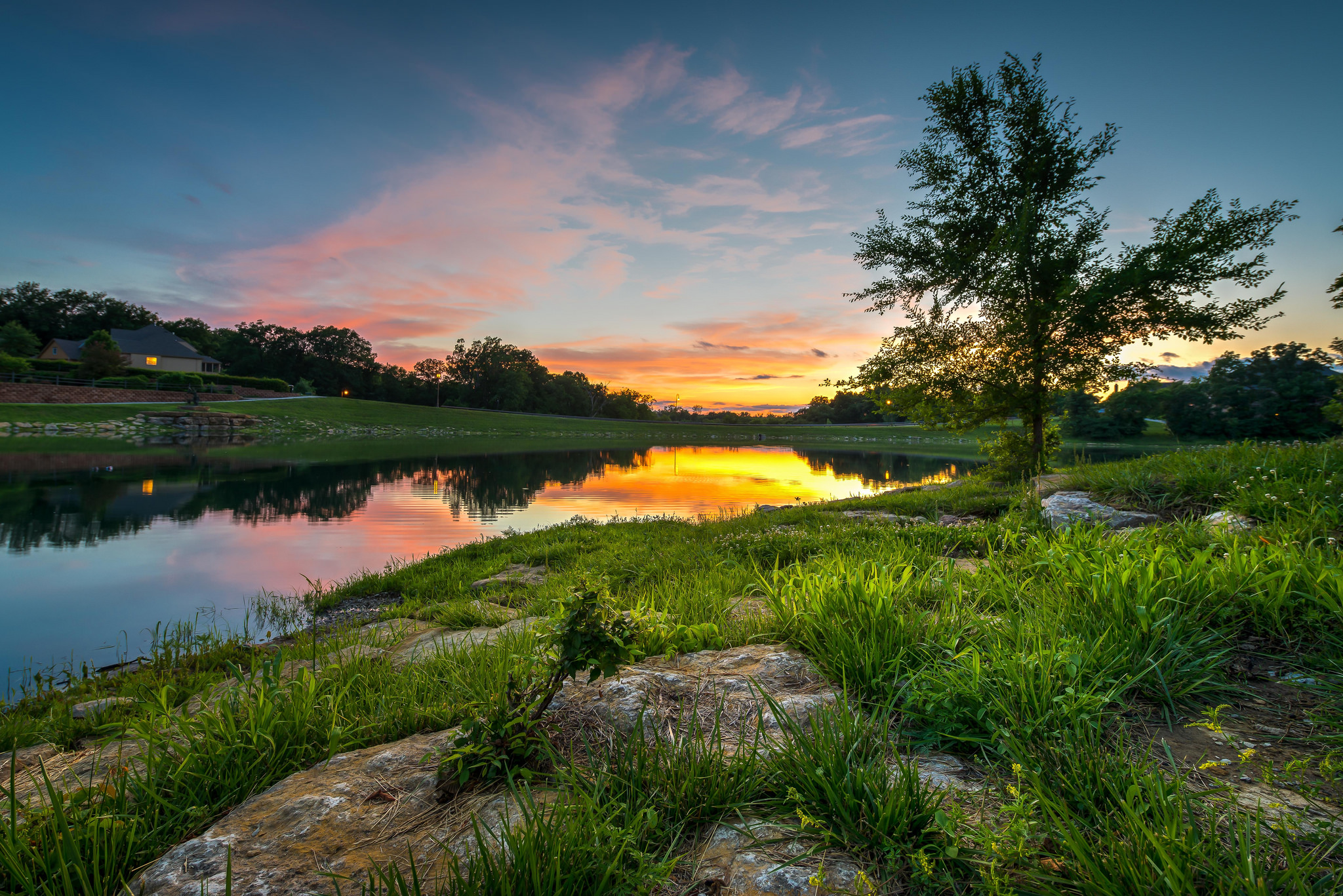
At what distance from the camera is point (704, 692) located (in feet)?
8.00

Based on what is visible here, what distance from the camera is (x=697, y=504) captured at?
15961 mm

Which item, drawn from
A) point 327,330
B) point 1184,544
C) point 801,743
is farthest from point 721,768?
point 327,330

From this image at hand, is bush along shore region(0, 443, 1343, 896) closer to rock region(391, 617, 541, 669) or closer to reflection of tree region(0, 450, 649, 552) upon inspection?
rock region(391, 617, 541, 669)

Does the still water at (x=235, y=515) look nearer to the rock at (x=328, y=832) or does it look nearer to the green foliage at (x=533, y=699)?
the rock at (x=328, y=832)

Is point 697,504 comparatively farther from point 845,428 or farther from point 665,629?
point 845,428

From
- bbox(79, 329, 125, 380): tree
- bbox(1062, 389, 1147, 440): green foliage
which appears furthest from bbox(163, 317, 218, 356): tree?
bbox(1062, 389, 1147, 440): green foliage

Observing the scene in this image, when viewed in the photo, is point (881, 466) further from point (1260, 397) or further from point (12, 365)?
point (12, 365)

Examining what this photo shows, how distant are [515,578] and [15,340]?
84.2 meters

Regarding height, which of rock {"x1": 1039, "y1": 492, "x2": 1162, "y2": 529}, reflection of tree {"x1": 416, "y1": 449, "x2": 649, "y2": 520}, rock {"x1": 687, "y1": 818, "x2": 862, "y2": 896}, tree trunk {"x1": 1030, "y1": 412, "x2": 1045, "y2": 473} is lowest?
reflection of tree {"x1": 416, "y1": 449, "x2": 649, "y2": 520}

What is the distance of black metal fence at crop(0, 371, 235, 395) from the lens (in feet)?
136

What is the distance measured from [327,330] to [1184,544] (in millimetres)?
102648

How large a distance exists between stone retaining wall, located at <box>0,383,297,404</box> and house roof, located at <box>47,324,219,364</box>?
30.5m

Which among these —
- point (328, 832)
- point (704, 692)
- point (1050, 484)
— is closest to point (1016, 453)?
→ point (1050, 484)

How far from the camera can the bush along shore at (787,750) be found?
1.44 meters
